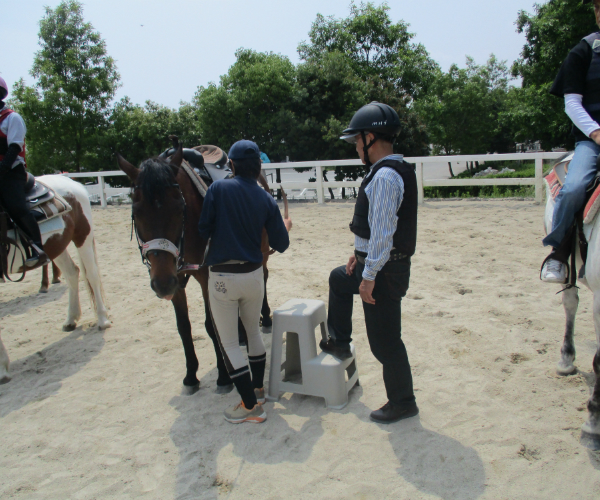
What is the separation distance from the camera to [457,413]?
2916 mm

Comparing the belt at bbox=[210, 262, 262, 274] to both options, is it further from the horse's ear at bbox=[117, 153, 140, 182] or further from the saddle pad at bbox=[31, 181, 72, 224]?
the saddle pad at bbox=[31, 181, 72, 224]

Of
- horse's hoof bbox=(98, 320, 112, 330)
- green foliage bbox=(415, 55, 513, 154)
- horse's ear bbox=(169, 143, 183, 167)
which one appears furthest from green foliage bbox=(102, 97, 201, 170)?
horse's ear bbox=(169, 143, 183, 167)

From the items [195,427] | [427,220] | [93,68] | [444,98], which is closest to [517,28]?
[444,98]

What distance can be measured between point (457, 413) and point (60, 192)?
14.6ft

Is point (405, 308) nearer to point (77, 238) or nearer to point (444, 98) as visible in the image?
point (77, 238)

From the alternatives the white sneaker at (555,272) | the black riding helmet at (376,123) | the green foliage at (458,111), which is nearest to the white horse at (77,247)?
the black riding helmet at (376,123)

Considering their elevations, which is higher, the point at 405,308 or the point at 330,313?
the point at 330,313

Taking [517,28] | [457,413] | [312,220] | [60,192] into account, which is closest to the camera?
[457,413]

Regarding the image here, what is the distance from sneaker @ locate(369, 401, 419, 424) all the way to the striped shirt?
99 centimetres

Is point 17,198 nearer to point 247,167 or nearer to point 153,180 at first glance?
point 153,180

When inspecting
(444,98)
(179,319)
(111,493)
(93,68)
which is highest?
(93,68)

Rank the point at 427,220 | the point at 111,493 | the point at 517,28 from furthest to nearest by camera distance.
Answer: the point at 517,28
the point at 427,220
the point at 111,493

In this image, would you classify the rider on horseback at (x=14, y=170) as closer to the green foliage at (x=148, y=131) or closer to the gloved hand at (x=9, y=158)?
the gloved hand at (x=9, y=158)

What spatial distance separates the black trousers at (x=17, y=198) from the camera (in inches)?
149
